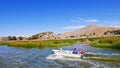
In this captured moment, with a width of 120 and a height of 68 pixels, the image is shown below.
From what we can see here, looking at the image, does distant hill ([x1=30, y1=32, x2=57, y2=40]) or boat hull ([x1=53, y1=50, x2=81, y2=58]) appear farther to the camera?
distant hill ([x1=30, y1=32, x2=57, y2=40])

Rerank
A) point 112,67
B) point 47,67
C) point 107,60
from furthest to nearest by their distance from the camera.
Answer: point 107,60 → point 47,67 → point 112,67

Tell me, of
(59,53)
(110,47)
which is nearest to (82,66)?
(59,53)

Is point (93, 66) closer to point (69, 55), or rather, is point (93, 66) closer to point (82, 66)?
point (82, 66)

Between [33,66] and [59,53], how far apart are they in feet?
35.4

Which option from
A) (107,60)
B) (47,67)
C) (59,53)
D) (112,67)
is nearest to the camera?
(112,67)

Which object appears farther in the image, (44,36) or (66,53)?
(44,36)

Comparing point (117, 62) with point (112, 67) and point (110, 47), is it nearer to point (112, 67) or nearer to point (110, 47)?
point (112, 67)

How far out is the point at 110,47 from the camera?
52.2 meters

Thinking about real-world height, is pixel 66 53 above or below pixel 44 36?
below

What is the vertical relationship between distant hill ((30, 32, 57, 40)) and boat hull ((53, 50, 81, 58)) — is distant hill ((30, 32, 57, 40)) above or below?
above

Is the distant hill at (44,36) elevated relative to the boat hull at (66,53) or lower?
elevated

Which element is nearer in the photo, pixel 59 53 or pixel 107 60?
pixel 107 60

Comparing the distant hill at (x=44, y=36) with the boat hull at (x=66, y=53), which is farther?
the distant hill at (x=44, y=36)

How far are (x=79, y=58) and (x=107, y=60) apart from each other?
5470mm
